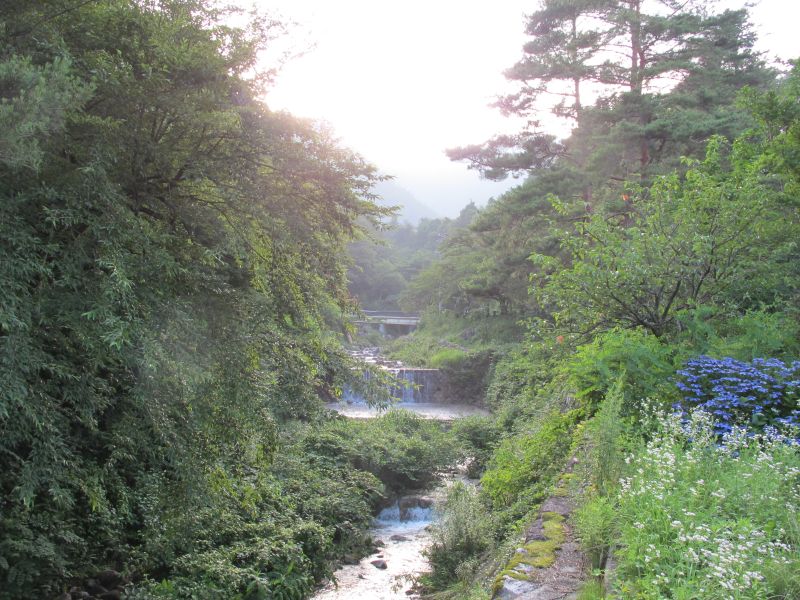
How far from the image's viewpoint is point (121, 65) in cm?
516

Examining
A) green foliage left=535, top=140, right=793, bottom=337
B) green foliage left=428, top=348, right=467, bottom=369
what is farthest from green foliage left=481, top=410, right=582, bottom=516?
green foliage left=428, top=348, right=467, bottom=369

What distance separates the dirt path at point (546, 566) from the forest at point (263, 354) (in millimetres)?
43

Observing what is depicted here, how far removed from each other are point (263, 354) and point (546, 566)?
3.34 meters

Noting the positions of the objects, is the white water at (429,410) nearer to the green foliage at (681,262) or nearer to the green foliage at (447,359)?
the green foliage at (447,359)

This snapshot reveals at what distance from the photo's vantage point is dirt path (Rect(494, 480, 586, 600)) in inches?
155

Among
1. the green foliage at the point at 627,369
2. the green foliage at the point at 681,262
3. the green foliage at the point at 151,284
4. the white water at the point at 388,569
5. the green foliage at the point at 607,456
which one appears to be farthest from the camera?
the green foliage at the point at 681,262

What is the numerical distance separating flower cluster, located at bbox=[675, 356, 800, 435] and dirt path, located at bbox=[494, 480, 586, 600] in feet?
5.51

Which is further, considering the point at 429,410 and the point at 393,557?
the point at 429,410

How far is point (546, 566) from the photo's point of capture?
4281 millimetres

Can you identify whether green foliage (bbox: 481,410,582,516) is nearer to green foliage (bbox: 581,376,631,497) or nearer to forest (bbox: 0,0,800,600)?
forest (bbox: 0,0,800,600)

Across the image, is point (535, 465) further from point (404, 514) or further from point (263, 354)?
point (263, 354)

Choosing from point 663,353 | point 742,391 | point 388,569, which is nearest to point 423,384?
point 388,569

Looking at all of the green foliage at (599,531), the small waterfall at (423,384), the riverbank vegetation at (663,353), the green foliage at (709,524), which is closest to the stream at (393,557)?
the riverbank vegetation at (663,353)

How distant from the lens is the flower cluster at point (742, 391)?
17.5 ft
